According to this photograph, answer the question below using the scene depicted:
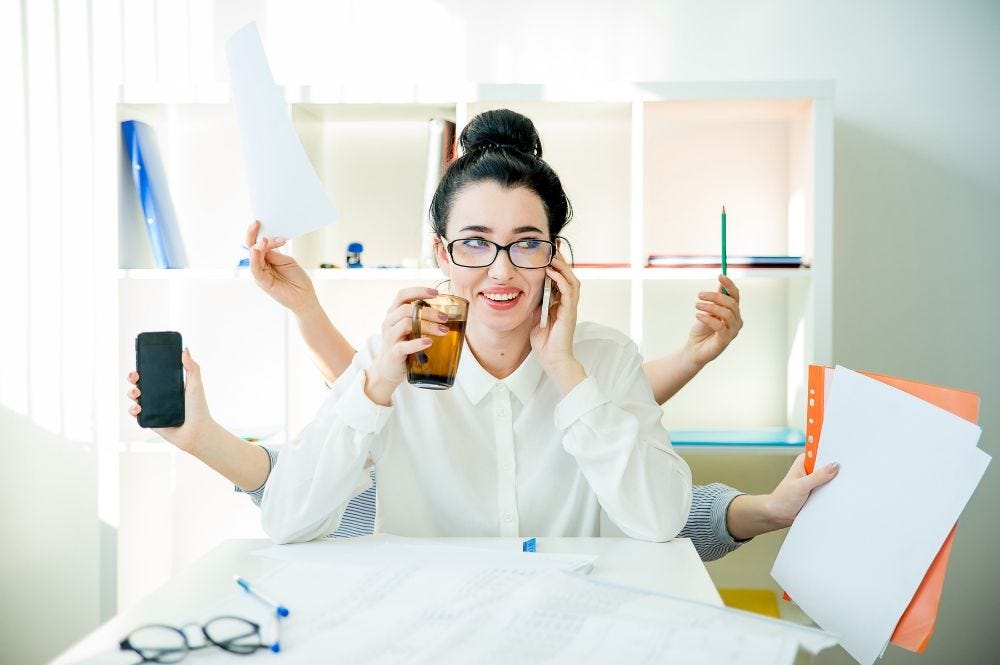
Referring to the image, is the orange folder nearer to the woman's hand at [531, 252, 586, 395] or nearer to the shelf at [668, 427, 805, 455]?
the woman's hand at [531, 252, 586, 395]

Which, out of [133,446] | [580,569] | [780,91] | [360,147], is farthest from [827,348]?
[133,446]

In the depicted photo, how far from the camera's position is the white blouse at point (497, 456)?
140 centimetres

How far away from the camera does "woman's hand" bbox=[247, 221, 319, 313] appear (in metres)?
1.77

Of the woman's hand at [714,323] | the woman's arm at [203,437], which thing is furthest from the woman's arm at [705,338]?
the woman's arm at [203,437]

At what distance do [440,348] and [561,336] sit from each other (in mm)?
→ 249

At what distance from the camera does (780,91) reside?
7.06 feet

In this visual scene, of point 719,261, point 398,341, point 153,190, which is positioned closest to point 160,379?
point 398,341

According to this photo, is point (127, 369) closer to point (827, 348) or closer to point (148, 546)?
point (148, 546)

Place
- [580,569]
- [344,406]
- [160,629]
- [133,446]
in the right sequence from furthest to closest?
[133,446], [344,406], [580,569], [160,629]

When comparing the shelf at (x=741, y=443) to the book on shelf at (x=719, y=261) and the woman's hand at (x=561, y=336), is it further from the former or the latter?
the woman's hand at (x=561, y=336)

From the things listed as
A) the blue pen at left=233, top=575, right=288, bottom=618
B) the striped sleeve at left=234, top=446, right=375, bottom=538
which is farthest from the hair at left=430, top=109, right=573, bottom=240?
the blue pen at left=233, top=575, right=288, bottom=618

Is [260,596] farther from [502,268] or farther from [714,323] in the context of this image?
[714,323]

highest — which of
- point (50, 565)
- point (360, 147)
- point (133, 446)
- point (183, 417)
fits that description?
point (360, 147)

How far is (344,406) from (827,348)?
4.39ft
